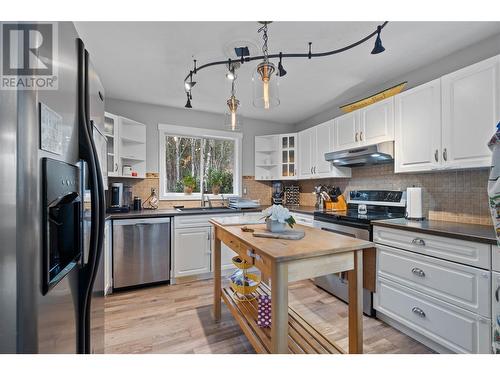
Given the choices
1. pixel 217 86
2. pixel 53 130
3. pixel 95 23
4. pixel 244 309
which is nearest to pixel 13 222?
pixel 53 130

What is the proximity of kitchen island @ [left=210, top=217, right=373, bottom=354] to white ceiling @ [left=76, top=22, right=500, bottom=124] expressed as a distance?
1.57 m

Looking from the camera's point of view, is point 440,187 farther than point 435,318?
Yes

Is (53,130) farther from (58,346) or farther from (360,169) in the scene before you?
(360,169)

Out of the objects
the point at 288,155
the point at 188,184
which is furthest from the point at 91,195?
the point at 288,155

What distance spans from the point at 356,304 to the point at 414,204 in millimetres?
1365

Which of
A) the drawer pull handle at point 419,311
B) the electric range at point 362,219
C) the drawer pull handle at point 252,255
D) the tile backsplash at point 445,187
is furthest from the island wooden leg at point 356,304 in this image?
the tile backsplash at point 445,187

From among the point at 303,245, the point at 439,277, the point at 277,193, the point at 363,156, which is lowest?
the point at 439,277

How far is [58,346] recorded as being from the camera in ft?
2.26

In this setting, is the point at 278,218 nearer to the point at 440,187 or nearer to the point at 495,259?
the point at 495,259

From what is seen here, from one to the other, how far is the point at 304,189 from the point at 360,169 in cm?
126

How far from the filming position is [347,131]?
289cm

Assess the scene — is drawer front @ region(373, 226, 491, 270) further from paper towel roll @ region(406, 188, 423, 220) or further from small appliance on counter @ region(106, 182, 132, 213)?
small appliance on counter @ region(106, 182, 132, 213)
